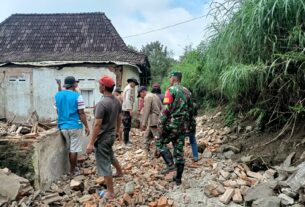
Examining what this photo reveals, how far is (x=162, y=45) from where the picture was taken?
31812mm

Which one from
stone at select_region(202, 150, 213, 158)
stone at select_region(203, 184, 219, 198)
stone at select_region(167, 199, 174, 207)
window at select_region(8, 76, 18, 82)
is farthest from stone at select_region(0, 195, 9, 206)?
window at select_region(8, 76, 18, 82)

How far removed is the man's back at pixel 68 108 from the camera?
230 inches

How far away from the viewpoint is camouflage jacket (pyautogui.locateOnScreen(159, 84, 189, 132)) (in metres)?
5.31

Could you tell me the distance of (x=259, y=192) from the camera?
4.69 m

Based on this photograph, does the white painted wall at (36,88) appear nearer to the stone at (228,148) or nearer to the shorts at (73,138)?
the stone at (228,148)

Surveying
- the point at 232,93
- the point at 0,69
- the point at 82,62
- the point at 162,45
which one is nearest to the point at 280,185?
the point at 232,93

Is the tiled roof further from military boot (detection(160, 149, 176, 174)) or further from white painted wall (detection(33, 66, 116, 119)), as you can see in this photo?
military boot (detection(160, 149, 176, 174))

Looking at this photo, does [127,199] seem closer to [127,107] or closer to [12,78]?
[127,107]

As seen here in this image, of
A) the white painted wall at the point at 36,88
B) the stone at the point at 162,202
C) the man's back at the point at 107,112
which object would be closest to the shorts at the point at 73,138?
the man's back at the point at 107,112

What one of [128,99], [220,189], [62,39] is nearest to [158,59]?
[62,39]

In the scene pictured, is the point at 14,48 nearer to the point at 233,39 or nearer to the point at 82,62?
the point at 82,62

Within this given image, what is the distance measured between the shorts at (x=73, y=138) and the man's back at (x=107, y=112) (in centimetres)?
120

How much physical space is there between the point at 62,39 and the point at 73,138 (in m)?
12.8

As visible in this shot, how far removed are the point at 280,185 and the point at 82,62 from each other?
11709 mm
